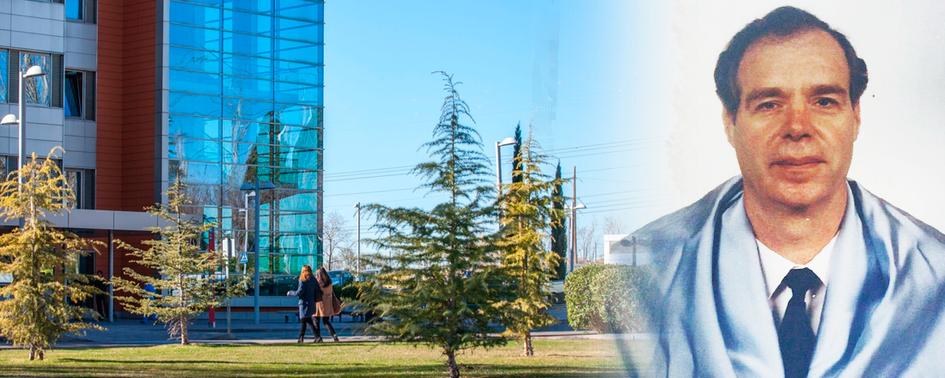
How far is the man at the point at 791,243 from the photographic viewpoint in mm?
3916

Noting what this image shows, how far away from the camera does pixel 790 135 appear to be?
13.0ft

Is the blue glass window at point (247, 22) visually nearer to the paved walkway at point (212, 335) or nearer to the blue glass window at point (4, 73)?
the blue glass window at point (4, 73)

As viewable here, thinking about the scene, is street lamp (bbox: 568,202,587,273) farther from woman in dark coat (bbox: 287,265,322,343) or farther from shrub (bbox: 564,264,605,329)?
woman in dark coat (bbox: 287,265,322,343)

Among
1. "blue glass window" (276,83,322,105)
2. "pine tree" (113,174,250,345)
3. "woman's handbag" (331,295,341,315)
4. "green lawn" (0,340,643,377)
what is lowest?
"green lawn" (0,340,643,377)

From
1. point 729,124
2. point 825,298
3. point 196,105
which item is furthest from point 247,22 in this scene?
point 825,298

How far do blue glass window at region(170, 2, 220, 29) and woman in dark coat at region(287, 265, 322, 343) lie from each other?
1949 cm

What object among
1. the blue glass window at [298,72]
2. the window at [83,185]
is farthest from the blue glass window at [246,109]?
the window at [83,185]

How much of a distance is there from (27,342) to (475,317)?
7313 millimetres

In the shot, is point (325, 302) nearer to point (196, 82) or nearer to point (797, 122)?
point (196, 82)

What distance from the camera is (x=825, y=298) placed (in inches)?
155

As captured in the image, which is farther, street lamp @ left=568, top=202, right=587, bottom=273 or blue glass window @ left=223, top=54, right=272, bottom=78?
blue glass window @ left=223, top=54, right=272, bottom=78

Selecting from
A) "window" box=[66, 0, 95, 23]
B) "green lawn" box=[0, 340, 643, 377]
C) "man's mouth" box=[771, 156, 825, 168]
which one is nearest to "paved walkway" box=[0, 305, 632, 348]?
"green lawn" box=[0, 340, 643, 377]

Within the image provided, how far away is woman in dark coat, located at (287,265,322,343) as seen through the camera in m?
22.7

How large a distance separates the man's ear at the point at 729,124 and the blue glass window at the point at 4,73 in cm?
3517
